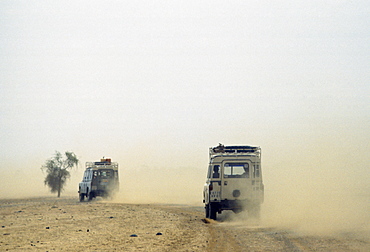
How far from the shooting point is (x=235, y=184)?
76.5 ft

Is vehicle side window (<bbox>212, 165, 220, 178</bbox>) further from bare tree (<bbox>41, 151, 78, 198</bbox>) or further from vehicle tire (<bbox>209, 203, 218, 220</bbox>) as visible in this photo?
bare tree (<bbox>41, 151, 78, 198</bbox>)

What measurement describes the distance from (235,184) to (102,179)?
24.3 m

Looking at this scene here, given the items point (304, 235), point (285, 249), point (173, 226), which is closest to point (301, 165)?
point (173, 226)

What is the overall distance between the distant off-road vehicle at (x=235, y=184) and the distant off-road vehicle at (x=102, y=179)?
22.9 meters

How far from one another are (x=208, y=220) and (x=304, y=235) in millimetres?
7675

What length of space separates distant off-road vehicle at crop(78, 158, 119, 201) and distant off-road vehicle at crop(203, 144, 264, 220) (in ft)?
75.2

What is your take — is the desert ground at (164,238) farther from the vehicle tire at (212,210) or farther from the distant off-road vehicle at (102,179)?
the distant off-road vehicle at (102,179)

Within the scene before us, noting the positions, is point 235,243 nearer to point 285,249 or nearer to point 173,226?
point 285,249

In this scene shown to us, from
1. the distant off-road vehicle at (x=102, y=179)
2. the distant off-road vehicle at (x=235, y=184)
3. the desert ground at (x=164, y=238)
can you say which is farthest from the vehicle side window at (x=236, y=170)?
the distant off-road vehicle at (x=102, y=179)

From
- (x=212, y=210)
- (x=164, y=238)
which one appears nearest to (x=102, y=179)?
(x=212, y=210)

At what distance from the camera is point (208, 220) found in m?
23.8

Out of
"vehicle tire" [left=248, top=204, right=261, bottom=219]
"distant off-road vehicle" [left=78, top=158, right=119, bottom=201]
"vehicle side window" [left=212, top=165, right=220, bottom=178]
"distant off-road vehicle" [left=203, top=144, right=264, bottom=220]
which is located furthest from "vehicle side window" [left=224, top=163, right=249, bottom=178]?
"distant off-road vehicle" [left=78, top=158, right=119, bottom=201]

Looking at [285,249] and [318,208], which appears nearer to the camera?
[285,249]

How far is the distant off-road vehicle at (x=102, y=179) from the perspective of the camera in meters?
45.3
